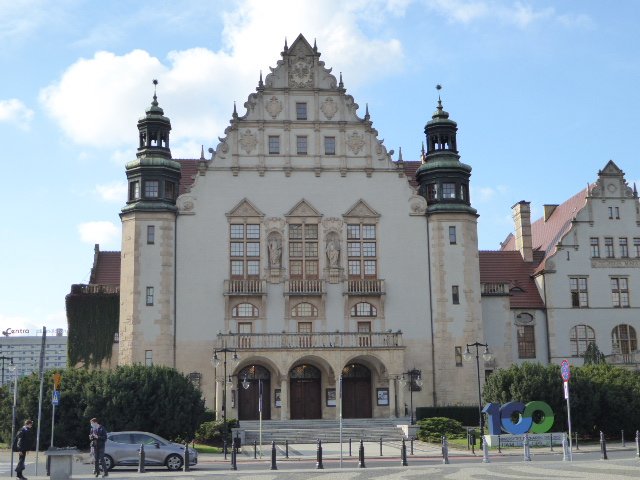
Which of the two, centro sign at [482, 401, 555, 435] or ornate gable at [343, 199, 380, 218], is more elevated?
ornate gable at [343, 199, 380, 218]

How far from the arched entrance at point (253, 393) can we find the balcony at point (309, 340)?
246cm

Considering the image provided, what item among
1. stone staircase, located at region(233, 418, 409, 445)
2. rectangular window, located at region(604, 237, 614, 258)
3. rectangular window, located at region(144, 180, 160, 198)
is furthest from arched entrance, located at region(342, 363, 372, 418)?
rectangular window, located at region(604, 237, 614, 258)

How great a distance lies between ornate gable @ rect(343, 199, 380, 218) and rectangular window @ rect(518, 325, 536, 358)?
1232cm

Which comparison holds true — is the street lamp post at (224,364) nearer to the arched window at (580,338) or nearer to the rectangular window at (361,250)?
the rectangular window at (361,250)

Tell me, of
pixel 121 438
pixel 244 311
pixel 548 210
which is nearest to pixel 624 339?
pixel 548 210

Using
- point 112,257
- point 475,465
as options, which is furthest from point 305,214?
point 475,465

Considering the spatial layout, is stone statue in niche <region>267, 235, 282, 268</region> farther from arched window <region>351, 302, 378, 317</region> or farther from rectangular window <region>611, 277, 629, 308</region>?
rectangular window <region>611, 277, 629, 308</region>

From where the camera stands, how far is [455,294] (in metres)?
55.5

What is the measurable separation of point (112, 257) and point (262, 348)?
48.3ft

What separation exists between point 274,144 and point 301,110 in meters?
2.75

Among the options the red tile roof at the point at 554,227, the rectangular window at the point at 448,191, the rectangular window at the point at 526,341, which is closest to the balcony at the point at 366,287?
the rectangular window at the point at 448,191

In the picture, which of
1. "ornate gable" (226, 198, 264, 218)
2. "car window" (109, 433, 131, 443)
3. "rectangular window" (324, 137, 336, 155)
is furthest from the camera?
"rectangular window" (324, 137, 336, 155)

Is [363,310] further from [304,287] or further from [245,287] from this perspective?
[245,287]

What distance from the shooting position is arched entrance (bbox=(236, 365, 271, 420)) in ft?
175
